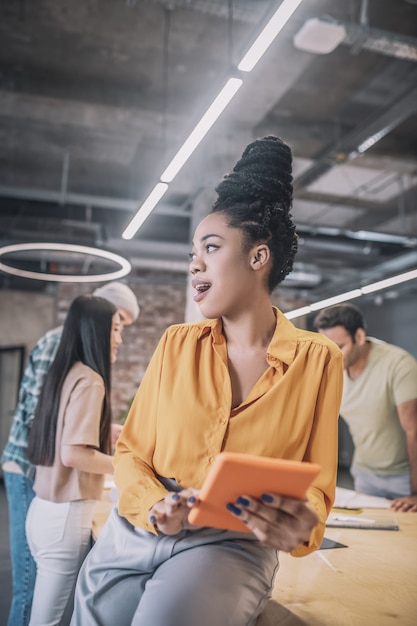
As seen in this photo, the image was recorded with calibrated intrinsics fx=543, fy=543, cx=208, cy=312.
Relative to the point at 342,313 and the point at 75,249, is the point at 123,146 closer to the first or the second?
the point at 75,249

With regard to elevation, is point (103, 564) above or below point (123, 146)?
below

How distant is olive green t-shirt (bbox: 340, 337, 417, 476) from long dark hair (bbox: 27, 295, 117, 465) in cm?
156

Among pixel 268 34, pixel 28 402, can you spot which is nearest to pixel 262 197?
pixel 268 34

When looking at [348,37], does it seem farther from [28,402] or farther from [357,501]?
[28,402]

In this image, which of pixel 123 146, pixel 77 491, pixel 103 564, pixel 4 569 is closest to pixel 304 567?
pixel 103 564

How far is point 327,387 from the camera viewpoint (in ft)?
3.81

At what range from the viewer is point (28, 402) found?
264 centimetres

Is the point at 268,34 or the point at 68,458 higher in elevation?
the point at 268,34

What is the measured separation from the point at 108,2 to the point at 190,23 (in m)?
0.67

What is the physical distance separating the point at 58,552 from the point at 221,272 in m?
1.40

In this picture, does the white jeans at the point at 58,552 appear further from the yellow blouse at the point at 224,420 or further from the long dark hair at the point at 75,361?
the yellow blouse at the point at 224,420

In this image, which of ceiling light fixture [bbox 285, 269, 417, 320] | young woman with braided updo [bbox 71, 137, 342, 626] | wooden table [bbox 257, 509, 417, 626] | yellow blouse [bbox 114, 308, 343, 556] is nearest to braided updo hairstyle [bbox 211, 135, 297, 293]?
young woman with braided updo [bbox 71, 137, 342, 626]

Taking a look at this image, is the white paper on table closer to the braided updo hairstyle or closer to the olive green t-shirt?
the olive green t-shirt

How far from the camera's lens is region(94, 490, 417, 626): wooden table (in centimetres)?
125
